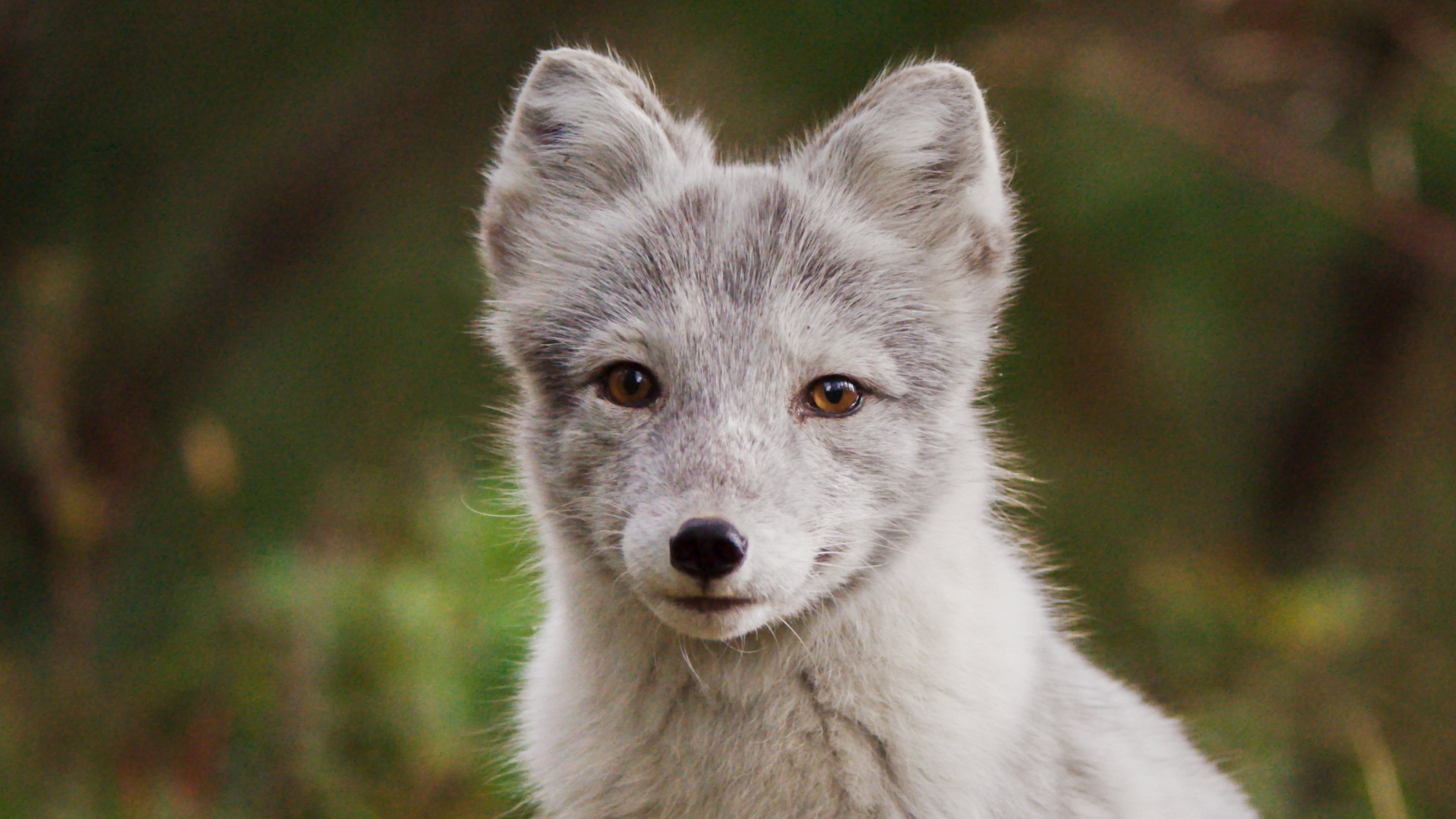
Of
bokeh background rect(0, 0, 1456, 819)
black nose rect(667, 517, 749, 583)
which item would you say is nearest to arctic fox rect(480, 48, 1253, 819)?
black nose rect(667, 517, 749, 583)

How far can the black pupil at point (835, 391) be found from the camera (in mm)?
2797

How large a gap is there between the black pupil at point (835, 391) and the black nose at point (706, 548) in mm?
457

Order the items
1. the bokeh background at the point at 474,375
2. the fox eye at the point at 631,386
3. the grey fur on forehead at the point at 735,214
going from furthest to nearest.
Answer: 1. the bokeh background at the point at 474,375
2. the grey fur on forehead at the point at 735,214
3. the fox eye at the point at 631,386

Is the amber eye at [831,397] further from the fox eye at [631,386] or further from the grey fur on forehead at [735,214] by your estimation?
the fox eye at [631,386]

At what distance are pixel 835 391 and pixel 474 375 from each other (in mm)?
3628

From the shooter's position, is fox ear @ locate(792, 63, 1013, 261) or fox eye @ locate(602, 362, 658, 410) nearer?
fox eye @ locate(602, 362, 658, 410)

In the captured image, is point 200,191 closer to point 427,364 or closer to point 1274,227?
point 427,364

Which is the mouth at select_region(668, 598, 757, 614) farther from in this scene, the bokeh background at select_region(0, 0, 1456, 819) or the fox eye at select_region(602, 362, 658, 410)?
the bokeh background at select_region(0, 0, 1456, 819)

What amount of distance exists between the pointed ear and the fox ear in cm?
39

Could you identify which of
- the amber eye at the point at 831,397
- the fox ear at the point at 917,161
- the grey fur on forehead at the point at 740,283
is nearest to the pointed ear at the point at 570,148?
the grey fur on forehead at the point at 740,283

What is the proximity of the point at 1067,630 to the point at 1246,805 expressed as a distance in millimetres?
596

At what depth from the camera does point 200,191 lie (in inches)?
248

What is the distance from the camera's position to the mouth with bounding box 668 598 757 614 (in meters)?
2.53

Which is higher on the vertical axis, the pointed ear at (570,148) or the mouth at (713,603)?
the pointed ear at (570,148)
